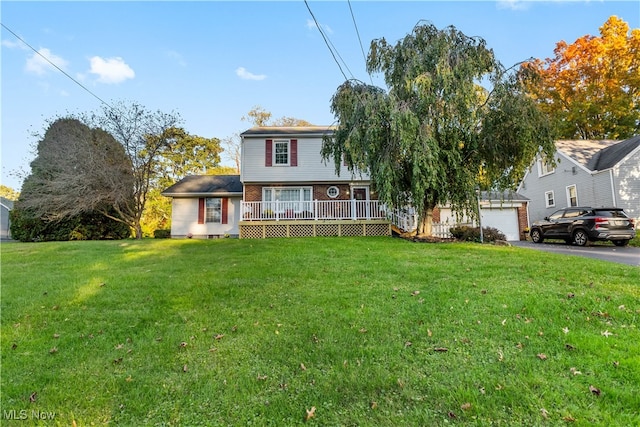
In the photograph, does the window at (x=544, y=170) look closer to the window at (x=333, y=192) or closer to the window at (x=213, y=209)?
the window at (x=333, y=192)

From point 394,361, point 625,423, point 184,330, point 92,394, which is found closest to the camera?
point 625,423

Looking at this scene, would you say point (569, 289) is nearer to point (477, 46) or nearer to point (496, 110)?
point (496, 110)

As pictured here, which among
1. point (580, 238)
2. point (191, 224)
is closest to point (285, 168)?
point (191, 224)

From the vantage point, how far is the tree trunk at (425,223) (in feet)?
38.5

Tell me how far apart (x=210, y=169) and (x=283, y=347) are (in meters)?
28.8

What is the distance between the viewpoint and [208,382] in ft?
9.62

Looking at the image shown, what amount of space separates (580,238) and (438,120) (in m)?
7.30

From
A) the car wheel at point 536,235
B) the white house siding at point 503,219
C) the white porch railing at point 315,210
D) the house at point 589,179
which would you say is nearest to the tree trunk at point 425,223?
the white porch railing at point 315,210

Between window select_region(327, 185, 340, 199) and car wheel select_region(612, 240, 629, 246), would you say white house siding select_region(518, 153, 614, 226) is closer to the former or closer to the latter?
car wheel select_region(612, 240, 629, 246)

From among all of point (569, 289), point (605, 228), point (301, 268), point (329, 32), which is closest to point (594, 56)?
point (605, 228)

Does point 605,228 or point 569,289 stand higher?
point 605,228

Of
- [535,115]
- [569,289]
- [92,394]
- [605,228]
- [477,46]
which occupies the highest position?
[477,46]

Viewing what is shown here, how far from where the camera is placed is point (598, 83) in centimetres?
2333

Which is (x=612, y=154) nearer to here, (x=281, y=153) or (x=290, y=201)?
(x=290, y=201)
